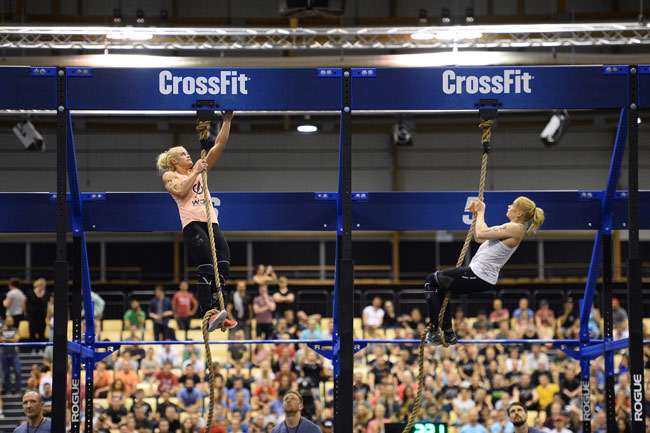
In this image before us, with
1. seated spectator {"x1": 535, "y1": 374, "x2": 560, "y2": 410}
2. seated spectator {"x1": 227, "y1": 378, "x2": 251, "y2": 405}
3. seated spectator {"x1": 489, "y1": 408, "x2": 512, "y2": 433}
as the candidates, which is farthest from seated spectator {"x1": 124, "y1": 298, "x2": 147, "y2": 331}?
seated spectator {"x1": 535, "y1": 374, "x2": 560, "y2": 410}

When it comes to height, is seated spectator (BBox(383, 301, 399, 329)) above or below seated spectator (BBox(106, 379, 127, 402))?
above

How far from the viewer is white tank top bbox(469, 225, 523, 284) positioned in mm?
7719

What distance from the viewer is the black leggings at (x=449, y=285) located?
7715 millimetres

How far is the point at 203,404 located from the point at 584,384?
832 centimetres

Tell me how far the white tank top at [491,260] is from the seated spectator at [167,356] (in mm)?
11108

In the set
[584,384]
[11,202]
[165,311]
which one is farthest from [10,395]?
[584,384]

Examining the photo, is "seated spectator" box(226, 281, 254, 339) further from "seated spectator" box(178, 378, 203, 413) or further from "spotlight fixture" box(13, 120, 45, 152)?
"spotlight fixture" box(13, 120, 45, 152)

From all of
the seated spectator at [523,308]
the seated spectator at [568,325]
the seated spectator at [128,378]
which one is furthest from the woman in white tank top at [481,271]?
the seated spectator at [568,325]

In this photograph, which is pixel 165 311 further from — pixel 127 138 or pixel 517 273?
pixel 517 273

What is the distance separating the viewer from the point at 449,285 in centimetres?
771

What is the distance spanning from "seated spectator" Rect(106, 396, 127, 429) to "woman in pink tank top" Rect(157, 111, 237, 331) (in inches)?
335

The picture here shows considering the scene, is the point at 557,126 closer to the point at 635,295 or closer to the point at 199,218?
the point at 635,295

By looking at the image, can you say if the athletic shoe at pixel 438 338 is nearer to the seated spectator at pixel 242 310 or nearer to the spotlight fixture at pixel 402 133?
the seated spectator at pixel 242 310

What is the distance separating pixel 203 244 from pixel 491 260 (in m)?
2.52
